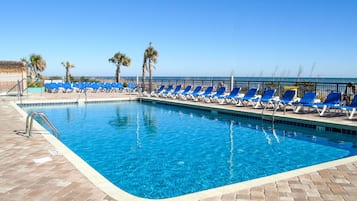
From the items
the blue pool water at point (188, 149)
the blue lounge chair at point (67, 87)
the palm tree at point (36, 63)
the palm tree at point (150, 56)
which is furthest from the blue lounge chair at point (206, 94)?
the palm tree at point (36, 63)

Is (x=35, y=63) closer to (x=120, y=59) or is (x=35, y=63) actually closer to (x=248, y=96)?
(x=120, y=59)

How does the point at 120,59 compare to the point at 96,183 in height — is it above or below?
above

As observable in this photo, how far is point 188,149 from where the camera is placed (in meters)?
6.34

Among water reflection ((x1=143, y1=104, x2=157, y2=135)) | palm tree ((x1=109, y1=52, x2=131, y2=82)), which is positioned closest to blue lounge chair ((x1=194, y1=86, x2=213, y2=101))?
water reflection ((x1=143, y1=104, x2=157, y2=135))

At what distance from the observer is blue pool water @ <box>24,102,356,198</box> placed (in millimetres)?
4578

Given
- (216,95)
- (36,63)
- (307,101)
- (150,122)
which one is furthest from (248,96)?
(36,63)

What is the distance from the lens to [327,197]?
3033mm

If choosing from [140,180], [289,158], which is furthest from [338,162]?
[140,180]

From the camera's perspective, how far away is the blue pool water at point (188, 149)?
4578 mm

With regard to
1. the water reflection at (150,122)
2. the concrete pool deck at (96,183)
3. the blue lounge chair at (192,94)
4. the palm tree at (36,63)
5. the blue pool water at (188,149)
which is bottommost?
the blue pool water at (188,149)

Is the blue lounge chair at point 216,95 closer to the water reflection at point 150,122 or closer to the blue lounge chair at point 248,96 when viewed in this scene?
the blue lounge chair at point 248,96

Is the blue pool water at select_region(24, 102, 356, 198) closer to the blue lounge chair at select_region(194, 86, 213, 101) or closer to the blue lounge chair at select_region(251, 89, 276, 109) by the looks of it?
the blue lounge chair at select_region(251, 89, 276, 109)

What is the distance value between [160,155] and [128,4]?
1522 cm

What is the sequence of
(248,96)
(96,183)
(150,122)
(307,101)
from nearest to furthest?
(96,183), (307,101), (150,122), (248,96)
